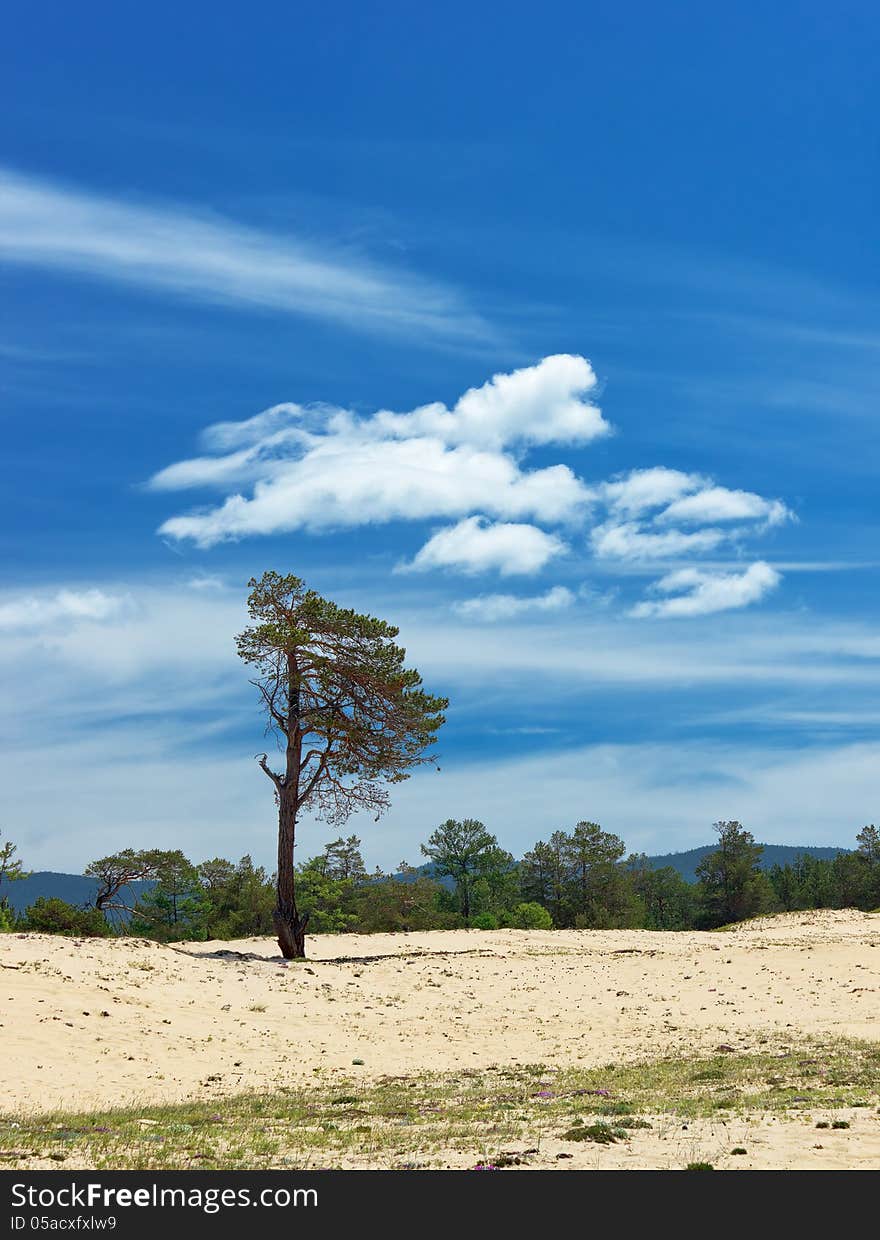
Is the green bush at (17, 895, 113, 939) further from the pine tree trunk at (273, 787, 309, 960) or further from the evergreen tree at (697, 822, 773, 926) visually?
the evergreen tree at (697, 822, 773, 926)

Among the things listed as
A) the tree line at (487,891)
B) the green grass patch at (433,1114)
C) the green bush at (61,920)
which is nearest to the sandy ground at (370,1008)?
the green grass patch at (433,1114)

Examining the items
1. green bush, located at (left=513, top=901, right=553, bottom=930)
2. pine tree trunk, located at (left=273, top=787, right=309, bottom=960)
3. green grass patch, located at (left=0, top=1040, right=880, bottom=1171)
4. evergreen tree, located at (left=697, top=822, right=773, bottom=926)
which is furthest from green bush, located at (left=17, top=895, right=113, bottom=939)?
evergreen tree, located at (left=697, top=822, right=773, bottom=926)

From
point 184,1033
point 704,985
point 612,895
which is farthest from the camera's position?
point 612,895

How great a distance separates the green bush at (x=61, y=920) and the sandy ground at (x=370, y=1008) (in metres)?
5.25

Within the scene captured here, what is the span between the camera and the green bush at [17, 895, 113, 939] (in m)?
37.0

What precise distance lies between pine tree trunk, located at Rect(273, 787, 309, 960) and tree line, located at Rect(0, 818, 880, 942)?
28058mm

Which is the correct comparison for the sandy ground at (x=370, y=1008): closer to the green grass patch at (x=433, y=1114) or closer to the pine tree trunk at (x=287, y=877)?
the pine tree trunk at (x=287, y=877)

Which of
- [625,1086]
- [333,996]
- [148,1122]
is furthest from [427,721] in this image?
[148,1122]

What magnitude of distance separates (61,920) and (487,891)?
48210 millimetres

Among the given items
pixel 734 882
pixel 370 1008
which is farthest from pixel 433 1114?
pixel 734 882

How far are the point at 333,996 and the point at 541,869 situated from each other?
6317 cm
